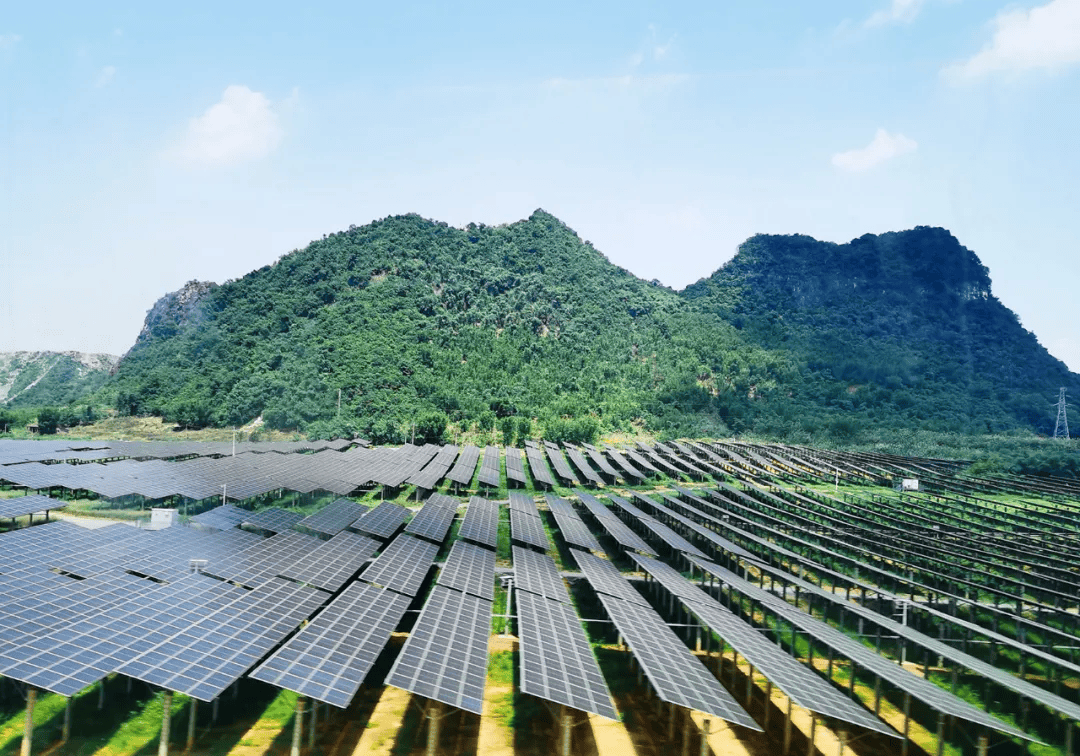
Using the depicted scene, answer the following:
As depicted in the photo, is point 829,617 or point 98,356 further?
point 98,356

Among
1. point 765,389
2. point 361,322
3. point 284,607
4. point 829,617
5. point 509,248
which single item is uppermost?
point 509,248

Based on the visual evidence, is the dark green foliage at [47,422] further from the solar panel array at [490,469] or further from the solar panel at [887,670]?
the solar panel at [887,670]

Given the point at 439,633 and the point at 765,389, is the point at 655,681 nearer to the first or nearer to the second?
the point at 439,633

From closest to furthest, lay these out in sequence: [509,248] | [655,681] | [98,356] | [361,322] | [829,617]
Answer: [655,681], [829,617], [361,322], [509,248], [98,356]

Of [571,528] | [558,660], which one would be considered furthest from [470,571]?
[571,528]

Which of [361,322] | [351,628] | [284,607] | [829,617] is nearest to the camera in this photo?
[351,628]

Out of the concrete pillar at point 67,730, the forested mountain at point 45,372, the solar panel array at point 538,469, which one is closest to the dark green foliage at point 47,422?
the solar panel array at point 538,469

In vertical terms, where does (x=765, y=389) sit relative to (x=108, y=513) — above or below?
above

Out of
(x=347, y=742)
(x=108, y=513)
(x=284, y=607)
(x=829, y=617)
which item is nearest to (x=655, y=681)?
(x=347, y=742)
